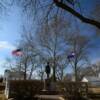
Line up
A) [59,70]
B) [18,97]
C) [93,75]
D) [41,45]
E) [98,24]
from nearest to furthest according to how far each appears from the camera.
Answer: [98,24] → [18,97] → [41,45] → [59,70] → [93,75]

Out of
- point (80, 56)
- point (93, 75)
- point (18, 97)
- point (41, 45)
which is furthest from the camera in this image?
point (93, 75)

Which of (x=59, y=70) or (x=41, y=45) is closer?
(x=41, y=45)

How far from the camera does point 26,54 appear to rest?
51.5 metres

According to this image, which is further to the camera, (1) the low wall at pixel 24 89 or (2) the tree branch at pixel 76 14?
(1) the low wall at pixel 24 89

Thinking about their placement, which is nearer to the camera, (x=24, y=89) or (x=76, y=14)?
(x=76, y=14)

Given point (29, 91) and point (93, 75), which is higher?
point (93, 75)

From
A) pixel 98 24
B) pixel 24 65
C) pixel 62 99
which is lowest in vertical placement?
pixel 62 99

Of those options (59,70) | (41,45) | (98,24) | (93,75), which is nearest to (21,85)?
(98,24)

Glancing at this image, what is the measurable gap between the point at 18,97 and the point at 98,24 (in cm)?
968

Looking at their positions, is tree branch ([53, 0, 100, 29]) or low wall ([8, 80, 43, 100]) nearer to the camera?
tree branch ([53, 0, 100, 29])

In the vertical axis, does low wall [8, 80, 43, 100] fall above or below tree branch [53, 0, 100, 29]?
below

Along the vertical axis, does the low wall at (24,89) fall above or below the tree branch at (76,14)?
below

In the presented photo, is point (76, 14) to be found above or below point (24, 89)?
above

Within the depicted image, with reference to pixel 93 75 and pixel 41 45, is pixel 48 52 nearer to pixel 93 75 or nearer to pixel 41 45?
pixel 41 45
